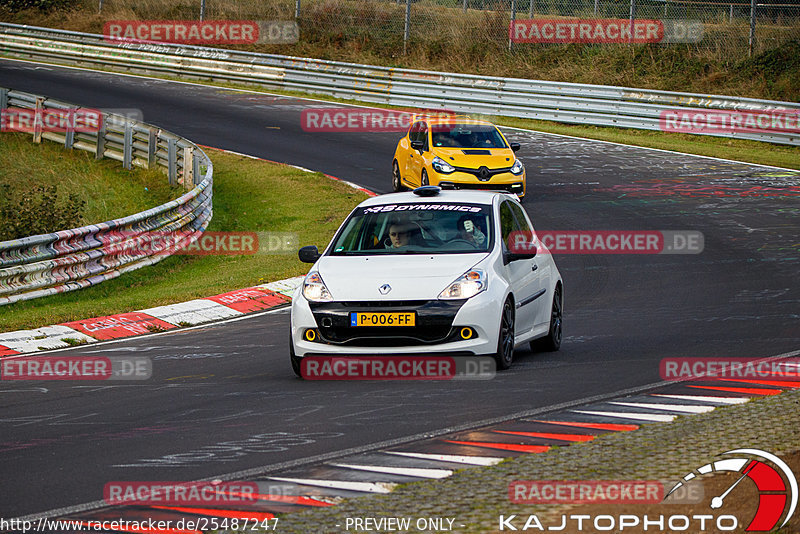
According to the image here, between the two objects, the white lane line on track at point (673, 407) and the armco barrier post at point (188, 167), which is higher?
the white lane line on track at point (673, 407)

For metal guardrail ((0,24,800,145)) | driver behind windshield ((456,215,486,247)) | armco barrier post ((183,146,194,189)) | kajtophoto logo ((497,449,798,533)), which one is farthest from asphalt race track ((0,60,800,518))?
metal guardrail ((0,24,800,145))

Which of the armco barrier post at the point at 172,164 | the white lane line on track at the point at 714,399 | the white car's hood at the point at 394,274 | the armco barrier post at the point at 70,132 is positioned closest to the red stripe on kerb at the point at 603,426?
the white lane line on track at the point at 714,399

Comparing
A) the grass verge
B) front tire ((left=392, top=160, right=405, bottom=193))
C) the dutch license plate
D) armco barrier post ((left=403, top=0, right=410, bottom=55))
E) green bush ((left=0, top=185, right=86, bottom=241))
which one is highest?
armco barrier post ((left=403, top=0, right=410, bottom=55))

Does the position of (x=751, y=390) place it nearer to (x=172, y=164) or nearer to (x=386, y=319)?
(x=386, y=319)

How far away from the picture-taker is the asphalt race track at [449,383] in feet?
23.4

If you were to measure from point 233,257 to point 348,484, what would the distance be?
1304 centimetres

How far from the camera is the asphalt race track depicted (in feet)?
23.4

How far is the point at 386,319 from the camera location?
30.6ft

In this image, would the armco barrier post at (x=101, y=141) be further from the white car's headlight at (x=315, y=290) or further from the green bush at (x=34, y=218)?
the white car's headlight at (x=315, y=290)

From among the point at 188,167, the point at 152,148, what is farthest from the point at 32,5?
the point at 188,167

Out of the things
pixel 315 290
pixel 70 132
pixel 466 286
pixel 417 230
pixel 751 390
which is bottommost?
pixel 70 132

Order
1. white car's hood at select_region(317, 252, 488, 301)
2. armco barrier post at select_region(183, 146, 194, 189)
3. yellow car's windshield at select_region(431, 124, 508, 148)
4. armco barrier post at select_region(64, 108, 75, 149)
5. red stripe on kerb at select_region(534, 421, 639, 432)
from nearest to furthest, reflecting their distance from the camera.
Answer: red stripe on kerb at select_region(534, 421, 639, 432), white car's hood at select_region(317, 252, 488, 301), yellow car's windshield at select_region(431, 124, 508, 148), armco barrier post at select_region(183, 146, 194, 189), armco barrier post at select_region(64, 108, 75, 149)

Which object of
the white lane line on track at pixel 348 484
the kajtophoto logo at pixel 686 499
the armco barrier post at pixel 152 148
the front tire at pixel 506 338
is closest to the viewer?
the kajtophoto logo at pixel 686 499

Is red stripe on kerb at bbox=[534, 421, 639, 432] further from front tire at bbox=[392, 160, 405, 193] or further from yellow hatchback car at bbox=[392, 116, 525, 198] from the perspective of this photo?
front tire at bbox=[392, 160, 405, 193]
